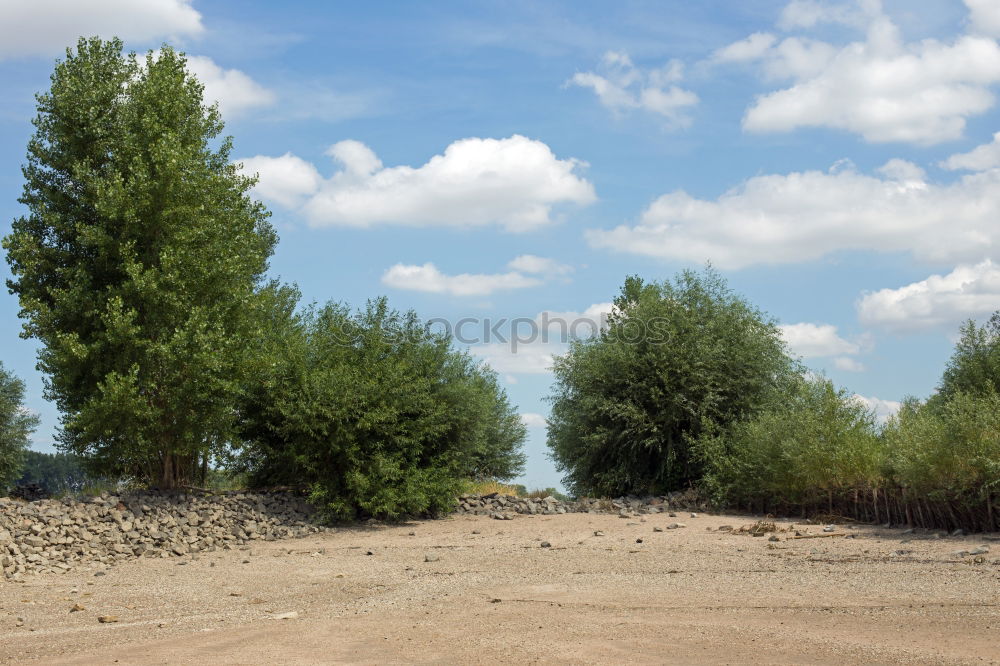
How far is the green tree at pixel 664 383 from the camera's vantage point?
25250 mm

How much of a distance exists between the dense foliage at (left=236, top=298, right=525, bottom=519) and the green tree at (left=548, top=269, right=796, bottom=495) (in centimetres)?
468

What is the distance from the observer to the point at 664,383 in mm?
25344

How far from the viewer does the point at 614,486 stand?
26984mm

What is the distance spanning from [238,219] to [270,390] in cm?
414

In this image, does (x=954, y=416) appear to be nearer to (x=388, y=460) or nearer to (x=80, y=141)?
(x=388, y=460)

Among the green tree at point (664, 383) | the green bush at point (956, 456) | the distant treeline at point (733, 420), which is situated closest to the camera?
the green bush at point (956, 456)

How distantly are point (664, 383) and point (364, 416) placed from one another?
9.77m

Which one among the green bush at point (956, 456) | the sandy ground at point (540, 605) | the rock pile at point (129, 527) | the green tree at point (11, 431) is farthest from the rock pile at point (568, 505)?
the green tree at point (11, 431)

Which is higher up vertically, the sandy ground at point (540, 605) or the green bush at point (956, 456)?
the green bush at point (956, 456)

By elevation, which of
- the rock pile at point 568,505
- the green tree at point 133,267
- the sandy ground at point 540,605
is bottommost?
the sandy ground at point 540,605

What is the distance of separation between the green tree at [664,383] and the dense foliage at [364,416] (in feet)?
15.4

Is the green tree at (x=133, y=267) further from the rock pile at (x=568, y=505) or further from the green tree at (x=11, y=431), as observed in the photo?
the green tree at (x=11, y=431)

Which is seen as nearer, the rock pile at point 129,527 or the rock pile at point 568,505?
the rock pile at point 129,527

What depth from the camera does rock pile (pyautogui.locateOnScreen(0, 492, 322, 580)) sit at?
615 inches
